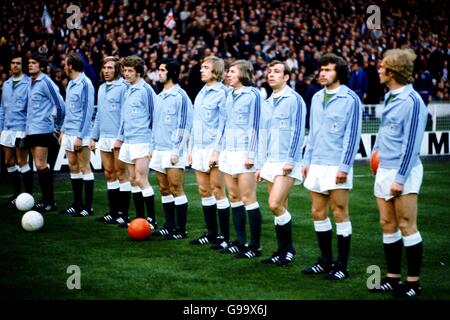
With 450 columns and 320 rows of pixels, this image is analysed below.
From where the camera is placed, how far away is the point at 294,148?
8.20 meters

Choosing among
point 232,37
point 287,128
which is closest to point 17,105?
point 287,128

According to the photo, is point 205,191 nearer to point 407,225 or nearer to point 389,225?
point 389,225

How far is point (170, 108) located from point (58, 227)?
252 centimetres

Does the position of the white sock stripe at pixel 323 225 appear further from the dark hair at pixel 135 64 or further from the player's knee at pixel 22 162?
the player's knee at pixel 22 162

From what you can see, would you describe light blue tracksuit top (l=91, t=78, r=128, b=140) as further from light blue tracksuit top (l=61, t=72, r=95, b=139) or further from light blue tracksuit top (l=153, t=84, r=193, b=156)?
light blue tracksuit top (l=153, t=84, r=193, b=156)

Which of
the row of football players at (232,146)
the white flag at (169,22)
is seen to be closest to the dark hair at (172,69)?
the row of football players at (232,146)

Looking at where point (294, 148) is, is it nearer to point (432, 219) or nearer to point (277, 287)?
point (277, 287)

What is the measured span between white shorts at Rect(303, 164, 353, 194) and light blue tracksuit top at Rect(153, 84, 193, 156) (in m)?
2.51

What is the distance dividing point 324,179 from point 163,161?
116 inches

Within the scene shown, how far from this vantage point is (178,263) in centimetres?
855

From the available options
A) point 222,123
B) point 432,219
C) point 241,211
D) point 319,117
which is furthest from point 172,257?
point 432,219

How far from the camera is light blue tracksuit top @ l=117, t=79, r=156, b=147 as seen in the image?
1039 centimetres

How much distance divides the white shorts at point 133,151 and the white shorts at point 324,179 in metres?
3.25

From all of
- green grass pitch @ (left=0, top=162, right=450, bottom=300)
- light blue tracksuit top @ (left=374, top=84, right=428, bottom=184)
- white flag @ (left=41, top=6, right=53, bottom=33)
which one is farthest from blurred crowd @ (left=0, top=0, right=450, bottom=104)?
light blue tracksuit top @ (left=374, top=84, right=428, bottom=184)
